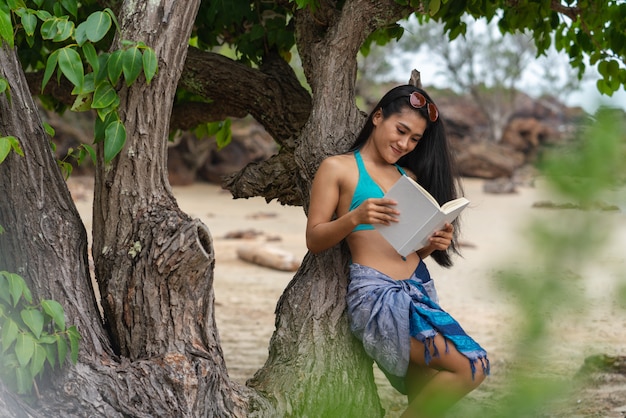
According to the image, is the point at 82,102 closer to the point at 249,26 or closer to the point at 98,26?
the point at 98,26

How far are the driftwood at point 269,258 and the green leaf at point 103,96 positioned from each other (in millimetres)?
7313

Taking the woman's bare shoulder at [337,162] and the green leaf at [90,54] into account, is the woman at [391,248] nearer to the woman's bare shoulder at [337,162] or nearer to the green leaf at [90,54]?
the woman's bare shoulder at [337,162]

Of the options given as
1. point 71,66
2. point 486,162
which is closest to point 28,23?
point 71,66

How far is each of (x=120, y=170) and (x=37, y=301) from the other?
0.55 metres

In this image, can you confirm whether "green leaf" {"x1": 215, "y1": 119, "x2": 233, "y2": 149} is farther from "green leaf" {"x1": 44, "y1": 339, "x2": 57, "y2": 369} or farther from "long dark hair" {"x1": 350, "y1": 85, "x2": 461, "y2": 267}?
"green leaf" {"x1": 44, "y1": 339, "x2": 57, "y2": 369}

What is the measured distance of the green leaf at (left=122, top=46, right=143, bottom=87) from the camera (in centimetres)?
282

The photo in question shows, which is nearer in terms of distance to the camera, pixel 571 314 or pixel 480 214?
pixel 571 314

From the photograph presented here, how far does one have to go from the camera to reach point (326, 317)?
3309 mm

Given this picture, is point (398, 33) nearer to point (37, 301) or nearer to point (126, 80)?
point (126, 80)

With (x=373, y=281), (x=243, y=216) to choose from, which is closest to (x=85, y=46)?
(x=373, y=281)

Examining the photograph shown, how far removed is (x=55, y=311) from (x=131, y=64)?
2.83 feet

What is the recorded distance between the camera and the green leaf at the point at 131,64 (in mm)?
2822

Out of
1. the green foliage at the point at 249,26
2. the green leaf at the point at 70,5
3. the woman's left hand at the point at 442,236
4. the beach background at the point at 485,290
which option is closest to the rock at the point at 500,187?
the beach background at the point at 485,290

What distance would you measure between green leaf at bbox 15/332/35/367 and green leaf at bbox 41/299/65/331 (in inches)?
4.1
